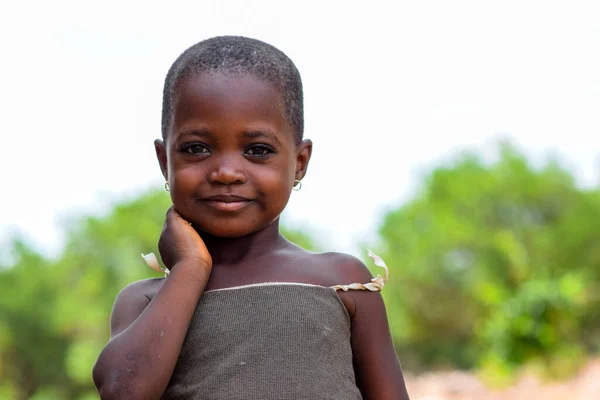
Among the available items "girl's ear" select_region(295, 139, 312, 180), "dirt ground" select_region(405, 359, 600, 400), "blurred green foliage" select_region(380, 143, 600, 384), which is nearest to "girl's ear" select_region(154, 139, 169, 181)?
"girl's ear" select_region(295, 139, 312, 180)

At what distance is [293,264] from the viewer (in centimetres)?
211

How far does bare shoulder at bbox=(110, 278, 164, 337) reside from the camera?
6.96 feet

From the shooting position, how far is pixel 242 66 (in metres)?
2.10

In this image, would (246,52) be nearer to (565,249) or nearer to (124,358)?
(124,358)

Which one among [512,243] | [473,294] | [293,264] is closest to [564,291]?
[512,243]

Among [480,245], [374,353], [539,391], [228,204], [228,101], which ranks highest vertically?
[228,101]

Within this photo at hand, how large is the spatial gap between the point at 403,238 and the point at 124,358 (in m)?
30.8

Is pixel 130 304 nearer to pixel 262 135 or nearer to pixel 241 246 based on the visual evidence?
pixel 241 246

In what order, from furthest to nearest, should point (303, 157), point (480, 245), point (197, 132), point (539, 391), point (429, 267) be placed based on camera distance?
1. point (429, 267)
2. point (480, 245)
3. point (539, 391)
4. point (303, 157)
5. point (197, 132)

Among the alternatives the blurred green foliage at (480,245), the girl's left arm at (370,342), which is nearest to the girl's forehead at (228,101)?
the girl's left arm at (370,342)

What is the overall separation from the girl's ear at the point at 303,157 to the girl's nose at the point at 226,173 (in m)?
0.25

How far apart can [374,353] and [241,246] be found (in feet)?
1.47

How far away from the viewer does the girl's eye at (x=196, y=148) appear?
208cm

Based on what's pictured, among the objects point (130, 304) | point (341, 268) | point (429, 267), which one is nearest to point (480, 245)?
point (429, 267)
